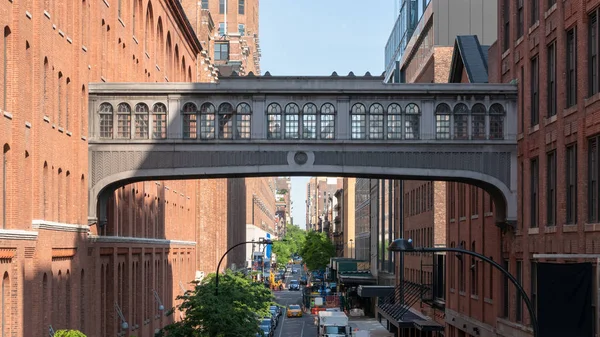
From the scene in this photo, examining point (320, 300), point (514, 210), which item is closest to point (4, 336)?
point (514, 210)

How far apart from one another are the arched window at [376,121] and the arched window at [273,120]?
11.2 feet

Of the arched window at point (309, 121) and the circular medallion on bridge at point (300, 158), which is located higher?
the arched window at point (309, 121)

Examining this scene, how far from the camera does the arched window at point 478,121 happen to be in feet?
134

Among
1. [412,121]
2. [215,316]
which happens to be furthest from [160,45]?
[412,121]

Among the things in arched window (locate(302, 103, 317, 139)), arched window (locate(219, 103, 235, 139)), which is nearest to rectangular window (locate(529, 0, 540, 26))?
arched window (locate(302, 103, 317, 139))

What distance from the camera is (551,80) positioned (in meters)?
34.8

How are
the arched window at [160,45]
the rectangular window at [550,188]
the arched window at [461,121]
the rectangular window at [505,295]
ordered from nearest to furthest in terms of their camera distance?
the rectangular window at [550,188] < the arched window at [461,121] < the rectangular window at [505,295] < the arched window at [160,45]

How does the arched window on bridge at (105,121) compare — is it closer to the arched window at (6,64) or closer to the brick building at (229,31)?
the arched window at (6,64)

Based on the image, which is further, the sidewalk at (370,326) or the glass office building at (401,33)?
the sidewalk at (370,326)

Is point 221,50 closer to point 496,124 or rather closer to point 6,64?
point 496,124

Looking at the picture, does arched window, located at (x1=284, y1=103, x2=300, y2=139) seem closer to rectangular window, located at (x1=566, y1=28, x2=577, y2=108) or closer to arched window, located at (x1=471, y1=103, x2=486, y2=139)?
arched window, located at (x1=471, y1=103, x2=486, y2=139)

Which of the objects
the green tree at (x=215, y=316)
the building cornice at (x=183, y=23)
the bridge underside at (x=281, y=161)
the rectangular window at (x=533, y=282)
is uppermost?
the building cornice at (x=183, y=23)

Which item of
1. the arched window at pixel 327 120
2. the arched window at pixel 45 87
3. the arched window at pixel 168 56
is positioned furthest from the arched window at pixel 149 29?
the arched window at pixel 45 87

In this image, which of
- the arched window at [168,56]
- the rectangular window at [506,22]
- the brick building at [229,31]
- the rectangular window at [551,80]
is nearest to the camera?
the rectangular window at [551,80]
